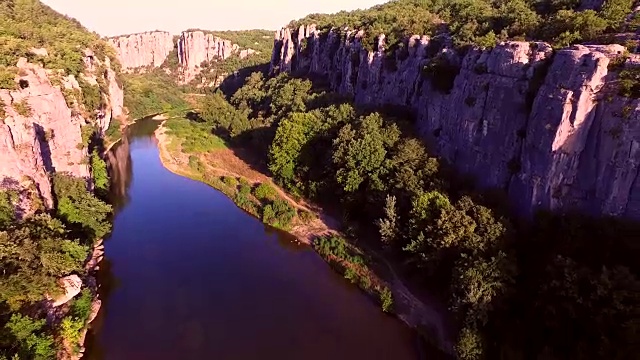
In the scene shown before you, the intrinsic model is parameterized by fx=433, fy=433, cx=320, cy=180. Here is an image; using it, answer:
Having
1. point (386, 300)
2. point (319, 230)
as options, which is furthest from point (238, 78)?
point (386, 300)

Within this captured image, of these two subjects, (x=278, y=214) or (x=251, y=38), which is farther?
(x=251, y=38)

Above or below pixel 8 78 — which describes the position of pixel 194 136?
below

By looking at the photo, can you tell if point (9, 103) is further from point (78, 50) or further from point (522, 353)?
point (78, 50)

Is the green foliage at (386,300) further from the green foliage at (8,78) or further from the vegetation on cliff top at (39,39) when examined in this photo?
the vegetation on cliff top at (39,39)

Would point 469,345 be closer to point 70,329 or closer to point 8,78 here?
point 70,329

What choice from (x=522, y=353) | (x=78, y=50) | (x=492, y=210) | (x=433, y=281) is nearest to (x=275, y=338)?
(x=433, y=281)

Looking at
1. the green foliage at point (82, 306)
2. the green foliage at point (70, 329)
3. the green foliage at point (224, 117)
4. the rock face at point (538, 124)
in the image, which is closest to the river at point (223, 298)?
the green foliage at point (82, 306)
